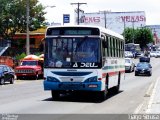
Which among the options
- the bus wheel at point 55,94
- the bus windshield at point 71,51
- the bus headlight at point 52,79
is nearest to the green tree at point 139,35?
the bus wheel at point 55,94

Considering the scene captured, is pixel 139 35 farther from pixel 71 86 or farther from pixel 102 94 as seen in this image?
pixel 71 86

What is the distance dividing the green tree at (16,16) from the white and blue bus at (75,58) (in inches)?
2231

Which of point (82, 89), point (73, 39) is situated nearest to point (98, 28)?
point (73, 39)

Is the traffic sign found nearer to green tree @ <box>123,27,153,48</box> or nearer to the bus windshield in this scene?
the bus windshield

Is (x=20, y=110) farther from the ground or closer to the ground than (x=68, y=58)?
closer to the ground

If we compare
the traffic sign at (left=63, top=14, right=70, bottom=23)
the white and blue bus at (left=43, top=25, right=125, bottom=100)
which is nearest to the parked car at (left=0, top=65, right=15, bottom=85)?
the white and blue bus at (left=43, top=25, right=125, bottom=100)

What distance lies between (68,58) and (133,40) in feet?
375

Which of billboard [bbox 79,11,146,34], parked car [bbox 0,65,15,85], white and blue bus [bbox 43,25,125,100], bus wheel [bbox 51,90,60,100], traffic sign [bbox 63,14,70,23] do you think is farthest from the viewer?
billboard [bbox 79,11,146,34]

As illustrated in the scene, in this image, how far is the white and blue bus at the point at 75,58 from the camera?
21.6 meters

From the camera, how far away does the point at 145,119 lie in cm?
1498

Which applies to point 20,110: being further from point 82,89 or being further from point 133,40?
point 133,40

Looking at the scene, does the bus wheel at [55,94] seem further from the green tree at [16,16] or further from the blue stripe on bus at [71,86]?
the green tree at [16,16]

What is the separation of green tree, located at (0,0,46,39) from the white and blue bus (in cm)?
5667

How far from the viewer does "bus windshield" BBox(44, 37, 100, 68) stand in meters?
21.6
